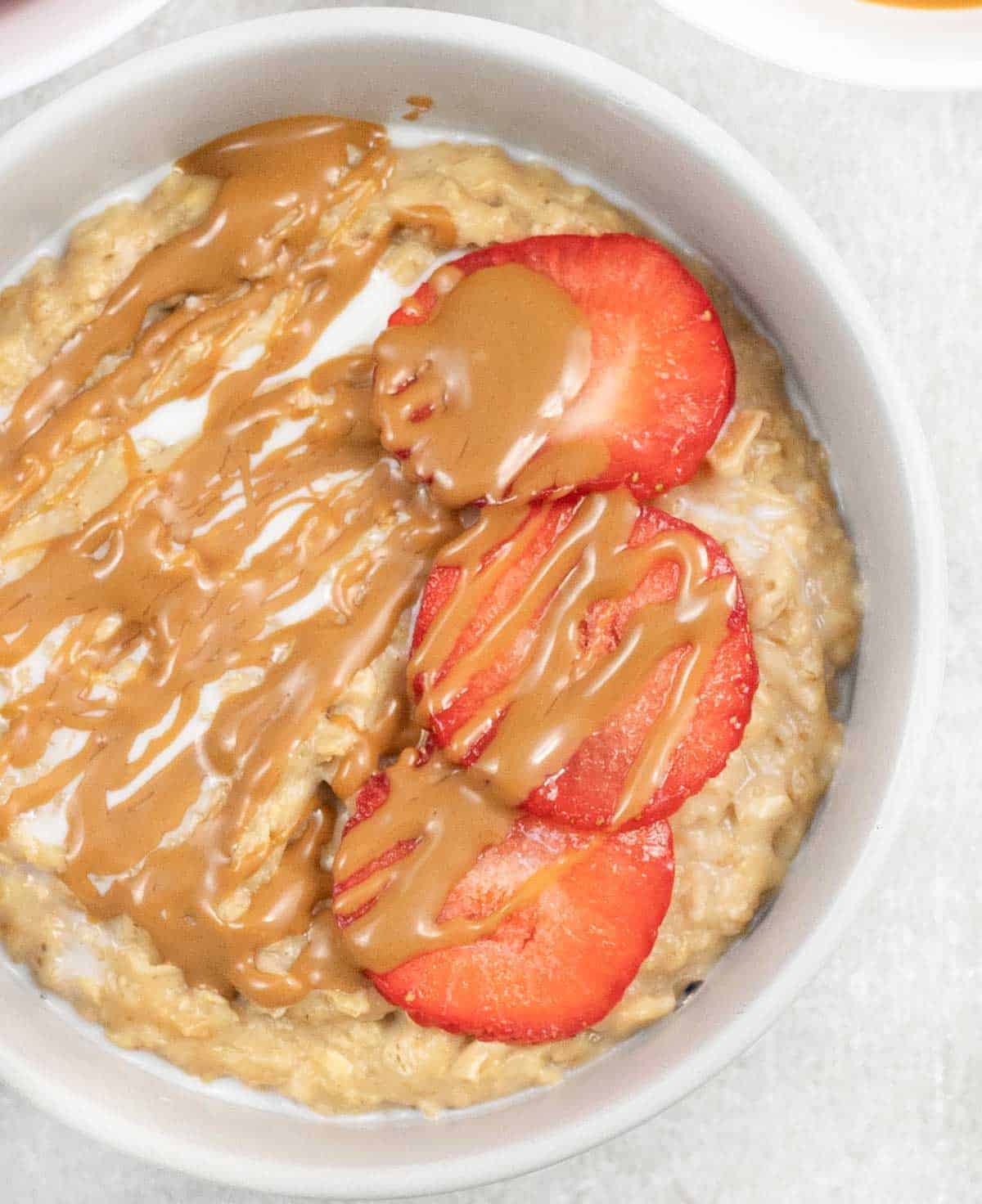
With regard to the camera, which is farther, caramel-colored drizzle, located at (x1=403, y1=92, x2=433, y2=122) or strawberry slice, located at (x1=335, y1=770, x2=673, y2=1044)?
caramel-colored drizzle, located at (x1=403, y1=92, x2=433, y2=122)

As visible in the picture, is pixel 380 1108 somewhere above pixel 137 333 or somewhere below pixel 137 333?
below

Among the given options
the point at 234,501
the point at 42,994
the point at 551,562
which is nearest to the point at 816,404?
the point at 551,562

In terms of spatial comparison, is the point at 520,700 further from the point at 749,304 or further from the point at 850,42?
the point at 850,42

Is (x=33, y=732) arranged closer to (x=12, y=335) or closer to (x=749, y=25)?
(x=12, y=335)

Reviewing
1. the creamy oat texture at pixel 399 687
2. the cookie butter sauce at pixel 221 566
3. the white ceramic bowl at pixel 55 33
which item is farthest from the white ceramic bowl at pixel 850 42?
the white ceramic bowl at pixel 55 33

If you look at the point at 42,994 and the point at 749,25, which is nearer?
the point at 749,25

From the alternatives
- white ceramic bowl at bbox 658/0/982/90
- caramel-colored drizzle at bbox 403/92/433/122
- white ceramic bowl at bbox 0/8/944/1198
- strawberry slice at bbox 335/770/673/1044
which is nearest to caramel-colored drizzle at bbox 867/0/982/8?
white ceramic bowl at bbox 658/0/982/90

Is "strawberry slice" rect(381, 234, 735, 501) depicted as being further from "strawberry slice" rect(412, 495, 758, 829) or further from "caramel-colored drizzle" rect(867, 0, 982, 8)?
"caramel-colored drizzle" rect(867, 0, 982, 8)
